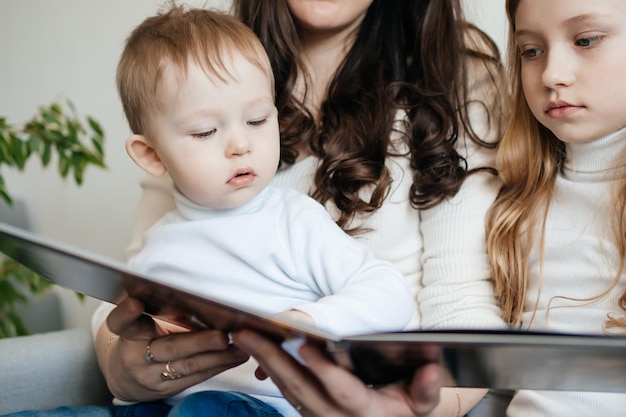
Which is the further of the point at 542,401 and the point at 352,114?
the point at 352,114

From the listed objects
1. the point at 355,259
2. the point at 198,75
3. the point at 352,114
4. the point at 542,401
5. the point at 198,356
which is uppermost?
the point at 198,75

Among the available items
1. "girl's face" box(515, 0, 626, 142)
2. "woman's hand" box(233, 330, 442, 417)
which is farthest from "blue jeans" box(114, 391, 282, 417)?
"girl's face" box(515, 0, 626, 142)

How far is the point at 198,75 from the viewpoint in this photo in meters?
1.25

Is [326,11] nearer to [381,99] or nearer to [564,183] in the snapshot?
[381,99]

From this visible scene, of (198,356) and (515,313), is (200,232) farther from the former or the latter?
(515,313)

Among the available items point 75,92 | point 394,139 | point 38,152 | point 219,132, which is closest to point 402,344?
point 219,132

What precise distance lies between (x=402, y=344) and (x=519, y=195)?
0.78 m

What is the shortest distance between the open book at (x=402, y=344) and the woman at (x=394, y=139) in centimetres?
36

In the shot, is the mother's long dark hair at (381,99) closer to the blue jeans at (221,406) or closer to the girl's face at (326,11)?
the girl's face at (326,11)

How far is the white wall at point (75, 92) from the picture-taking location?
2727mm

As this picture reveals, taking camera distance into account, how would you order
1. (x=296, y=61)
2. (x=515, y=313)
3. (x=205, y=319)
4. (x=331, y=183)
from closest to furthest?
(x=205, y=319)
(x=515, y=313)
(x=331, y=183)
(x=296, y=61)

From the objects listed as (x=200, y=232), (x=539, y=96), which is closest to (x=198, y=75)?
(x=200, y=232)

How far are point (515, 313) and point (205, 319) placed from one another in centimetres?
69

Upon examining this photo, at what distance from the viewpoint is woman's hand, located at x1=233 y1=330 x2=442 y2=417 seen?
0.93 meters
